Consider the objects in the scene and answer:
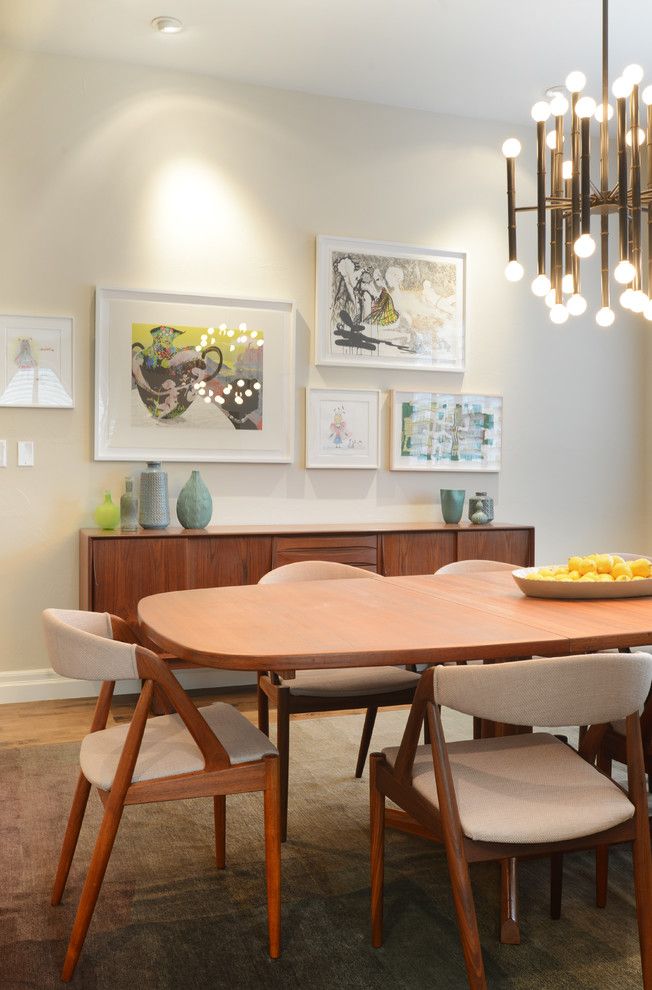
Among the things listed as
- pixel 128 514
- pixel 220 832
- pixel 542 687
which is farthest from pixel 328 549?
pixel 542 687

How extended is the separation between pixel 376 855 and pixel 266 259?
352cm

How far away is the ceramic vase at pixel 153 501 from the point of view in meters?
4.43

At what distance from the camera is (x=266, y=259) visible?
486cm

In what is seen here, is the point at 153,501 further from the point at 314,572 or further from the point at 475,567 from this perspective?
the point at 475,567

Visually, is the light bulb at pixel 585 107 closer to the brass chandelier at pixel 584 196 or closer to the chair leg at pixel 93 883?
the brass chandelier at pixel 584 196

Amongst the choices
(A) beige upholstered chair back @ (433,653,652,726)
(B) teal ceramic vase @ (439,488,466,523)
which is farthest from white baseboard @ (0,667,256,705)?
(A) beige upholstered chair back @ (433,653,652,726)

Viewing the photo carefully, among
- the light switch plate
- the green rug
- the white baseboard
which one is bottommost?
the green rug

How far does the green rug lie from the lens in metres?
1.99

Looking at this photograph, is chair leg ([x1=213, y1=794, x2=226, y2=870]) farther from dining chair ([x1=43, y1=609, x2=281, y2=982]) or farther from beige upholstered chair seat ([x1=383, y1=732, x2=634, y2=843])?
beige upholstered chair seat ([x1=383, y1=732, x2=634, y2=843])

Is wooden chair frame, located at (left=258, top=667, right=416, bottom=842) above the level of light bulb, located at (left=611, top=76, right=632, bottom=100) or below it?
below

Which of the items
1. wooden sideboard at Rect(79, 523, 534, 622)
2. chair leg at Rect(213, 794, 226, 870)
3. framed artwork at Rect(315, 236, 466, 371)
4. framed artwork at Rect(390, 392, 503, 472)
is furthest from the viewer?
framed artwork at Rect(390, 392, 503, 472)

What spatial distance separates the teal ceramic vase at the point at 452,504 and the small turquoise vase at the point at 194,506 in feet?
4.41

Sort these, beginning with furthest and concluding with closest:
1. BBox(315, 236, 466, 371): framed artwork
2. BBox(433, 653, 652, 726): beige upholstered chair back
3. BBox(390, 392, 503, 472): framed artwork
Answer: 1. BBox(390, 392, 503, 472): framed artwork
2. BBox(315, 236, 466, 371): framed artwork
3. BBox(433, 653, 652, 726): beige upholstered chair back

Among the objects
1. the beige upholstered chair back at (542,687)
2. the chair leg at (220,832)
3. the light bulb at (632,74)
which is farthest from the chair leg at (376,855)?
the light bulb at (632,74)
